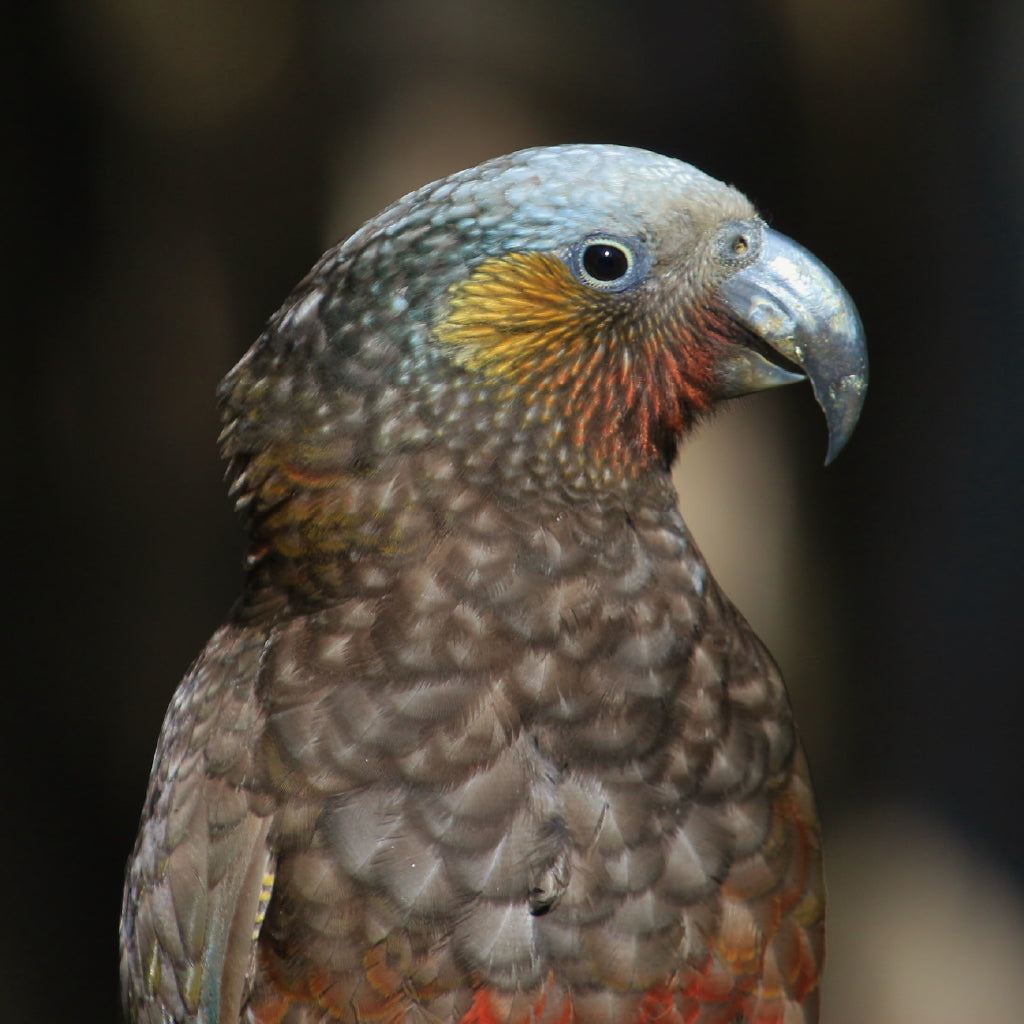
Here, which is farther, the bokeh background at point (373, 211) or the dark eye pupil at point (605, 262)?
the bokeh background at point (373, 211)

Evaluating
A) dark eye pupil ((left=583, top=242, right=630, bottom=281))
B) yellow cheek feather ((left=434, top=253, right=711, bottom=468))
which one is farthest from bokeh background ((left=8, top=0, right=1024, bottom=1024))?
dark eye pupil ((left=583, top=242, right=630, bottom=281))

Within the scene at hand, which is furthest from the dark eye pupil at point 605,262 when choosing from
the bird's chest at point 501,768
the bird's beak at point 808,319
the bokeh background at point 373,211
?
the bokeh background at point 373,211

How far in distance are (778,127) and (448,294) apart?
2.53 metres

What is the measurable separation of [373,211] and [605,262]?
225 cm

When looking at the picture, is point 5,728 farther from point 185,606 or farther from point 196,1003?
point 196,1003

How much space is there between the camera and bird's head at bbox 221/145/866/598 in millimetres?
1386

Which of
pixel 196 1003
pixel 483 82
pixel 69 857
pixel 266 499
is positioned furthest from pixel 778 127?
pixel 69 857

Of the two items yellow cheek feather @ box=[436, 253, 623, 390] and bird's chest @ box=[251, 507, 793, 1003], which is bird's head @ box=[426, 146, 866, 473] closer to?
yellow cheek feather @ box=[436, 253, 623, 390]

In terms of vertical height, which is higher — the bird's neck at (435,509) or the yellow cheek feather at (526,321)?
the yellow cheek feather at (526,321)

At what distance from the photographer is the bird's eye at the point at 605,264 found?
140 cm

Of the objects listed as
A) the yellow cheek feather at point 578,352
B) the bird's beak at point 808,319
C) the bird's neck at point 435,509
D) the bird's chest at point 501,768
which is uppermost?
the bird's beak at point 808,319

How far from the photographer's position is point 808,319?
1.42 m

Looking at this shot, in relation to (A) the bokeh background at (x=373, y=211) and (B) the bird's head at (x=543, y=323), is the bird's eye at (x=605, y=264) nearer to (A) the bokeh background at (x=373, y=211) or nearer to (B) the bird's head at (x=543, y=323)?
(B) the bird's head at (x=543, y=323)

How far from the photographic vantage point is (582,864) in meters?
1.37
